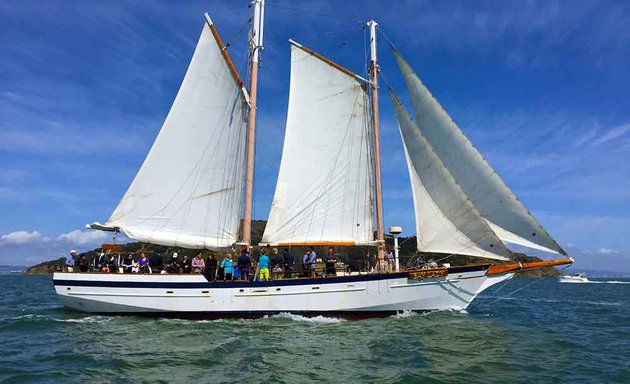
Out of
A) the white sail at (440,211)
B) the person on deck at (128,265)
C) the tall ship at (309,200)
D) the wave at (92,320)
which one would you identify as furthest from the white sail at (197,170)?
the white sail at (440,211)

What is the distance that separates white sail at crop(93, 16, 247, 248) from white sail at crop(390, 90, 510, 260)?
28.9 ft

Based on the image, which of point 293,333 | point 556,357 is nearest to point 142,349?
point 293,333

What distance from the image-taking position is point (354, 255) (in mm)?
74500

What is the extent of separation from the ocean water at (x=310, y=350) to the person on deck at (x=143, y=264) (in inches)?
85.5

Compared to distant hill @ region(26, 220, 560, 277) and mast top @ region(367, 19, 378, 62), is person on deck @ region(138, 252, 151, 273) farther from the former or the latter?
mast top @ region(367, 19, 378, 62)

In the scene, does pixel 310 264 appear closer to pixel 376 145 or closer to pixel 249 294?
pixel 249 294

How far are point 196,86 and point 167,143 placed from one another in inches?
129

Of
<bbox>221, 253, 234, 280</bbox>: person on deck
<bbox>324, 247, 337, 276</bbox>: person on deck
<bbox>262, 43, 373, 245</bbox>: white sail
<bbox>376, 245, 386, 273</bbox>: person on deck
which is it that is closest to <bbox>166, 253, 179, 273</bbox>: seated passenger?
<bbox>221, 253, 234, 280</bbox>: person on deck

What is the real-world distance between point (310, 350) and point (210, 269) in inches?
323

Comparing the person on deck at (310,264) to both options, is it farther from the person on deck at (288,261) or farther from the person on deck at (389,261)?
the person on deck at (389,261)

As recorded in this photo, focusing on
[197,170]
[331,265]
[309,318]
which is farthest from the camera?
[197,170]

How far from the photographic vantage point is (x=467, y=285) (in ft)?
70.6

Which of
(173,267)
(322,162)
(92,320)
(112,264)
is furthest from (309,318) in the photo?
(112,264)

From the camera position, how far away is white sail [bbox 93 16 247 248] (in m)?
23.0
